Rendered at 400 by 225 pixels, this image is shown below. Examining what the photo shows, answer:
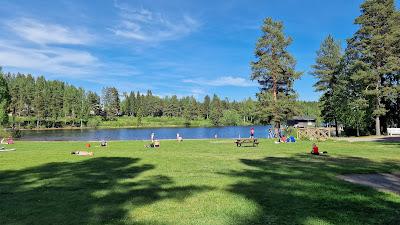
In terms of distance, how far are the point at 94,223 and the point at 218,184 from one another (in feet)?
18.3

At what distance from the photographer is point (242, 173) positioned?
15836 millimetres

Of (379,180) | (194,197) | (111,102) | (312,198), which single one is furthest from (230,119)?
(312,198)

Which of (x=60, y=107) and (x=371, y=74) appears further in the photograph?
(x=60, y=107)

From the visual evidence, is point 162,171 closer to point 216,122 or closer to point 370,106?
point 370,106

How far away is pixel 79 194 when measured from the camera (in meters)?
11.8

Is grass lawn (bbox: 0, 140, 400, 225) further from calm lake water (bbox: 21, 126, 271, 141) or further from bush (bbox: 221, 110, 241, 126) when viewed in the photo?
bush (bbox: 221, 110, 241, 126)

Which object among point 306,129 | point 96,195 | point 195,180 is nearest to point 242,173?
point 195,180

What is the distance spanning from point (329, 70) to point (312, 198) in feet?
179

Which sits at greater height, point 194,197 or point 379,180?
point 379,180

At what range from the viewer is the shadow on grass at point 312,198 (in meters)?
8.61

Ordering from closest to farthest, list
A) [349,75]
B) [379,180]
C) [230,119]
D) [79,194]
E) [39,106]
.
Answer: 1. [79,194]
2. [379,180]
3. [349,75]
4. [39,106]
5. [230,119]

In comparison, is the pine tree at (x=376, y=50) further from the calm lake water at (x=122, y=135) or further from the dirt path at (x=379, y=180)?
the dirt path at (x=379, y=180)

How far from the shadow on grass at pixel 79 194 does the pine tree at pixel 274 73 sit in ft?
134

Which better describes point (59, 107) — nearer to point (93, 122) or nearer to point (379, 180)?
point (93, 122)
